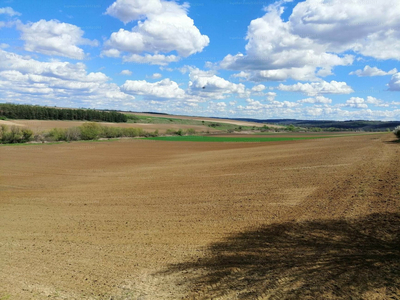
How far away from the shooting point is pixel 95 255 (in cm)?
983

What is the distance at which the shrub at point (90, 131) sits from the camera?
262 ft

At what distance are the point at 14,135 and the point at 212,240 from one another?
227ft

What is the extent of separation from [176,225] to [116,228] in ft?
7.71

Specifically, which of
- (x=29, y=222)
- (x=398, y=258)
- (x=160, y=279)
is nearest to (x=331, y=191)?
(x=398, y=258)

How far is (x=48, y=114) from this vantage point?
13038 centimetres

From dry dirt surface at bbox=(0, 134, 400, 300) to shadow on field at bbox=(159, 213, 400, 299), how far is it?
0.09 ft

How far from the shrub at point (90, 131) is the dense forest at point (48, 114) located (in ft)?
184

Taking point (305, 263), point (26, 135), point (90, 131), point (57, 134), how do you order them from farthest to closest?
point (90, 131) < point (57, 134) < point (26, 135) < point (305, 263)

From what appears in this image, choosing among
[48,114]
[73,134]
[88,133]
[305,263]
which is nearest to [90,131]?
[88,133]

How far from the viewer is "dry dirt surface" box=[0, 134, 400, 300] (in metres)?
7.34

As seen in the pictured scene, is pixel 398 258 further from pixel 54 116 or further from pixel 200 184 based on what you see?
pixel 54 116

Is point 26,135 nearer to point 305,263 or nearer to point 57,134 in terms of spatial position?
point 57,134

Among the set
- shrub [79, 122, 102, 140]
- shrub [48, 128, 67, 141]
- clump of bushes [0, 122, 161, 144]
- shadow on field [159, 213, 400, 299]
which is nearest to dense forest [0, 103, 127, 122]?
clump of bushes [0, 122, 161, 144]

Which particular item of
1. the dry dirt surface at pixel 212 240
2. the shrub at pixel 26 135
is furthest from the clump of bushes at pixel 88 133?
the dry dirt surface at pixel 212 240
